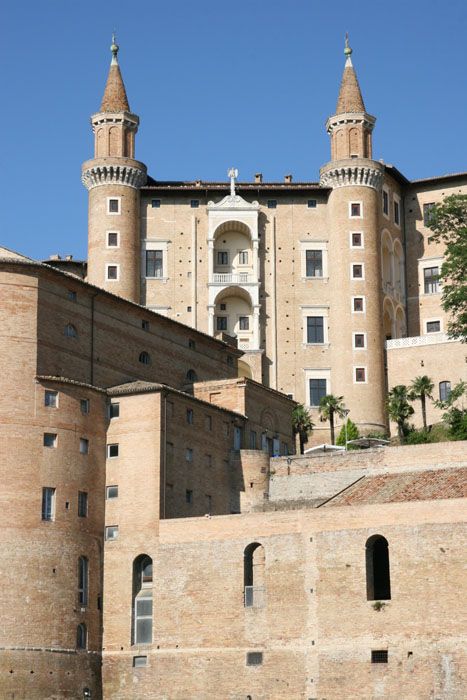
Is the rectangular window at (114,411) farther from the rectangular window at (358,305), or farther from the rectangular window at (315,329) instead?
the rectangular window at (358,305)

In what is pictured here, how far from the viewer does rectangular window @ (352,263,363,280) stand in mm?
90062

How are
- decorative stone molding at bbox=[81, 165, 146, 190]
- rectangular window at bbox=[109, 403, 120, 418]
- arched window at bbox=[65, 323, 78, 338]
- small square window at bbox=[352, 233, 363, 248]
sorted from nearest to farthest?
rectangular window at bbox=[109, 403, 120, 418]
arched window at bbox=[65, 323, 78, 338]
decorative stone molding at bbox=[81, 165, 146, 190]
small square window at bbox=[352, 233, 363, 248]

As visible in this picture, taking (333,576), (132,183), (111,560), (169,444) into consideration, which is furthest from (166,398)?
(132,183)

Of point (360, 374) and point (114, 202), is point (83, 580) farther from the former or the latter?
point (114, 202)

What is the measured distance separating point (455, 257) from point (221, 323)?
25.9 m

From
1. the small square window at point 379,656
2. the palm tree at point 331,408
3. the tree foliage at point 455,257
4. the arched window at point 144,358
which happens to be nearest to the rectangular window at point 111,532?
the arched window at point 144,358

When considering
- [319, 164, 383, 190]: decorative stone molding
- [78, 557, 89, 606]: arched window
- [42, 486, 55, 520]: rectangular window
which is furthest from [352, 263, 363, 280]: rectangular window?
[78, 557, 89, 606]: arched window

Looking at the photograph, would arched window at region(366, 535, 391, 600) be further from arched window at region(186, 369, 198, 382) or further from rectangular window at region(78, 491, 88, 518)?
arched window at region(186, 369, 198, 382)

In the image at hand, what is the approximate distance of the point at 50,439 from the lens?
59031 millimetres

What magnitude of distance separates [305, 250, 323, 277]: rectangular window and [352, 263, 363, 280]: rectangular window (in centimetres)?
247

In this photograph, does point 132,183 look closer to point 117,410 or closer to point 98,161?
point 98,161

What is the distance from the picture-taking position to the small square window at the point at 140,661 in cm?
5766

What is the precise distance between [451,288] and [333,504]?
45.6 feet

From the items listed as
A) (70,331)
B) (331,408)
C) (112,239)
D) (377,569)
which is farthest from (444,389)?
(70,331)
